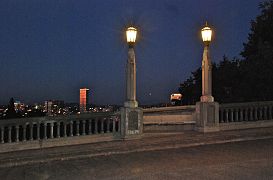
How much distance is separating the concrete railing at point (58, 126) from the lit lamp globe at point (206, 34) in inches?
178

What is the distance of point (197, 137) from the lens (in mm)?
13680

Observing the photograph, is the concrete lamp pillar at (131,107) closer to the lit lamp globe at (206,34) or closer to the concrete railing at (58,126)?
the concrete railing at (58,126)

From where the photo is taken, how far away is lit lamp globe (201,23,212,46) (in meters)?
14.8

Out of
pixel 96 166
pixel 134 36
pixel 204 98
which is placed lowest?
pixel 96 166

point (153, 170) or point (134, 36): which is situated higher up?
point (134, 36)

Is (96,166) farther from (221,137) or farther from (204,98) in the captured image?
(204,98)

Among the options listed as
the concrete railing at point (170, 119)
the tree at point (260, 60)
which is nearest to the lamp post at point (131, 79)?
the concrete railing at point (170, 119)

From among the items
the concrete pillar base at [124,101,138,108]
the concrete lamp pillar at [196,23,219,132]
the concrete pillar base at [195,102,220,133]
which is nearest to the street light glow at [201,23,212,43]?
the concrete lamp pillar at [196,23,219,132]

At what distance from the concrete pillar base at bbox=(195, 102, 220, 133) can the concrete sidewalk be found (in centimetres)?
43

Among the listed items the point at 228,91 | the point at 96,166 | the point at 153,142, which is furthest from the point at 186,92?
the point at 96,166

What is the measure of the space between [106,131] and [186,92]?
3058cm

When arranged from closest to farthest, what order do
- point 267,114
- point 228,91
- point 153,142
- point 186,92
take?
1. point 153,142
2. point 267,114
3. point 228,91
4. point 186,92

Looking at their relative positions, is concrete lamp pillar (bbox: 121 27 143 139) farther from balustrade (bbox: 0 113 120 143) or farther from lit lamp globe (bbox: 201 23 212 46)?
lit lamp globe (bbox: 201 23 212 46)

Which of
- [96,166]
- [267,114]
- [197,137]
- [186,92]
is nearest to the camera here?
[96,166]
